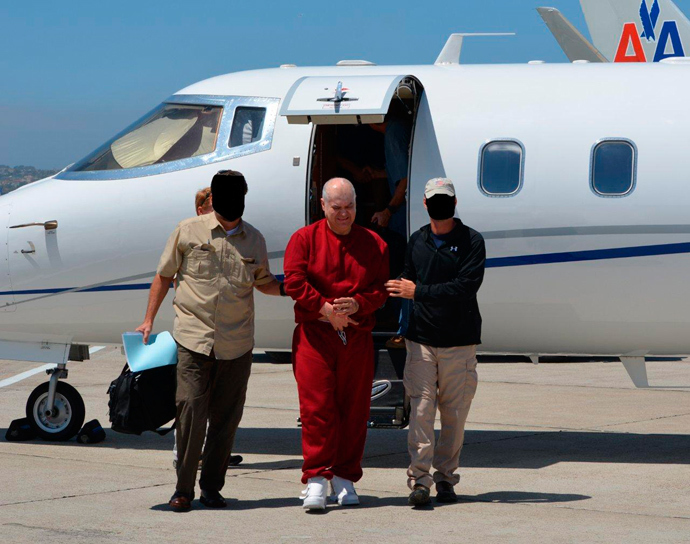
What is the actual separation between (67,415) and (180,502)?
3.28 metres

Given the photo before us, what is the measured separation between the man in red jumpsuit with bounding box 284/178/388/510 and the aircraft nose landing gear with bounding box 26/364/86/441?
345cm

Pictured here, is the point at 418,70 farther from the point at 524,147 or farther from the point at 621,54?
the point at 621,54

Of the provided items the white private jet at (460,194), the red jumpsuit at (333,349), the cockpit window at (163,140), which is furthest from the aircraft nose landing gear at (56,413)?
the red jumpsuit at (333,349)

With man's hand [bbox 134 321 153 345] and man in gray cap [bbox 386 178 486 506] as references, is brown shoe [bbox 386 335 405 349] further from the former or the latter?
man's hand [bbox 134 321 153 345]

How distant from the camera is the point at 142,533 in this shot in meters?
6.48

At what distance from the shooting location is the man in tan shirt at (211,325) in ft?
23.1

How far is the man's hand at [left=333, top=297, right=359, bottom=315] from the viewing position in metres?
7.05

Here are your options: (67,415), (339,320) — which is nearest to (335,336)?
(339,320)

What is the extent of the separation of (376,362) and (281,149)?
6.20ft

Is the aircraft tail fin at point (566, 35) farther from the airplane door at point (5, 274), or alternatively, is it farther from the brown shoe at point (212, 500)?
the brown shoe at point (212, 500)

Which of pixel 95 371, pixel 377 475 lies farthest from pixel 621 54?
pixel 377 475

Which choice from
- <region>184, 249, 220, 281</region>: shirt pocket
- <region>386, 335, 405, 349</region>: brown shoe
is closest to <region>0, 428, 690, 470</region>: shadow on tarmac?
<region>386, 335, 405, 349</region>: brown shoe

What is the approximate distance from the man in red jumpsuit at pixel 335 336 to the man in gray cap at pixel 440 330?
0.29 m

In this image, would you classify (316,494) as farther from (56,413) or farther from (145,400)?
(56,413)
